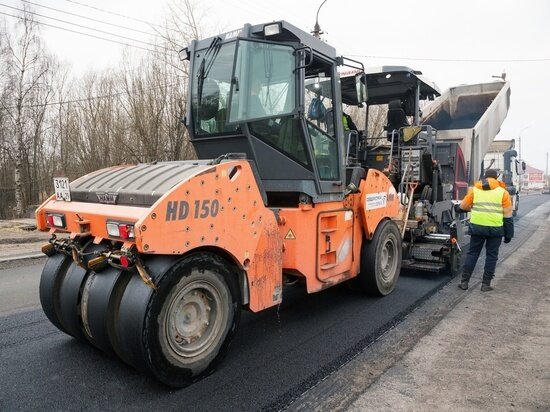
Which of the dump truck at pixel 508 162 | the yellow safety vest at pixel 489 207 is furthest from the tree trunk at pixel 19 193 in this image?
the dump truck at pixel 508 162

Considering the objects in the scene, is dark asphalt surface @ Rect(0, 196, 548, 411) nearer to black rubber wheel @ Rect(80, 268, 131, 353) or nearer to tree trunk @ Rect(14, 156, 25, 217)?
black rubber wheel @ Rect(80, 268, 131, 353)

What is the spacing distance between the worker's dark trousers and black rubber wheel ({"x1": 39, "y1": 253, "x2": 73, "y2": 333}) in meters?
4.81

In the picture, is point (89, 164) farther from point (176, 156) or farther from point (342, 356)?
point (342, 356)

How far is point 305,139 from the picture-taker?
4.02 metres

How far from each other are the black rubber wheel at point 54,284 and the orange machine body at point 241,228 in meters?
0.27

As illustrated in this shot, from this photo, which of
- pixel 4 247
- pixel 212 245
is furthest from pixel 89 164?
pixel 212 245

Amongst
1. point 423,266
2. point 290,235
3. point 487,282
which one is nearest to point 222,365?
point 290,235

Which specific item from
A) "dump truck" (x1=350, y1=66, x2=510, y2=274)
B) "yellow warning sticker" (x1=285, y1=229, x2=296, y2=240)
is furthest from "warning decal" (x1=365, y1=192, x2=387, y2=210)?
"yellow warning sticker" (x1=285, y1=229, x2=296, y2=240)

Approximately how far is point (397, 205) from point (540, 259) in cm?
374

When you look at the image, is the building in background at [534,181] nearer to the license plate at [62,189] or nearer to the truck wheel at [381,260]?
the truck wheel at [381,260]

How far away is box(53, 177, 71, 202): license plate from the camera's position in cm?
356

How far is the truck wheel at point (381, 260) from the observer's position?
5.02 m

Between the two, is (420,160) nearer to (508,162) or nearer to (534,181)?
(508,162)

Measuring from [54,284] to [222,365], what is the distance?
1509 millimetres
